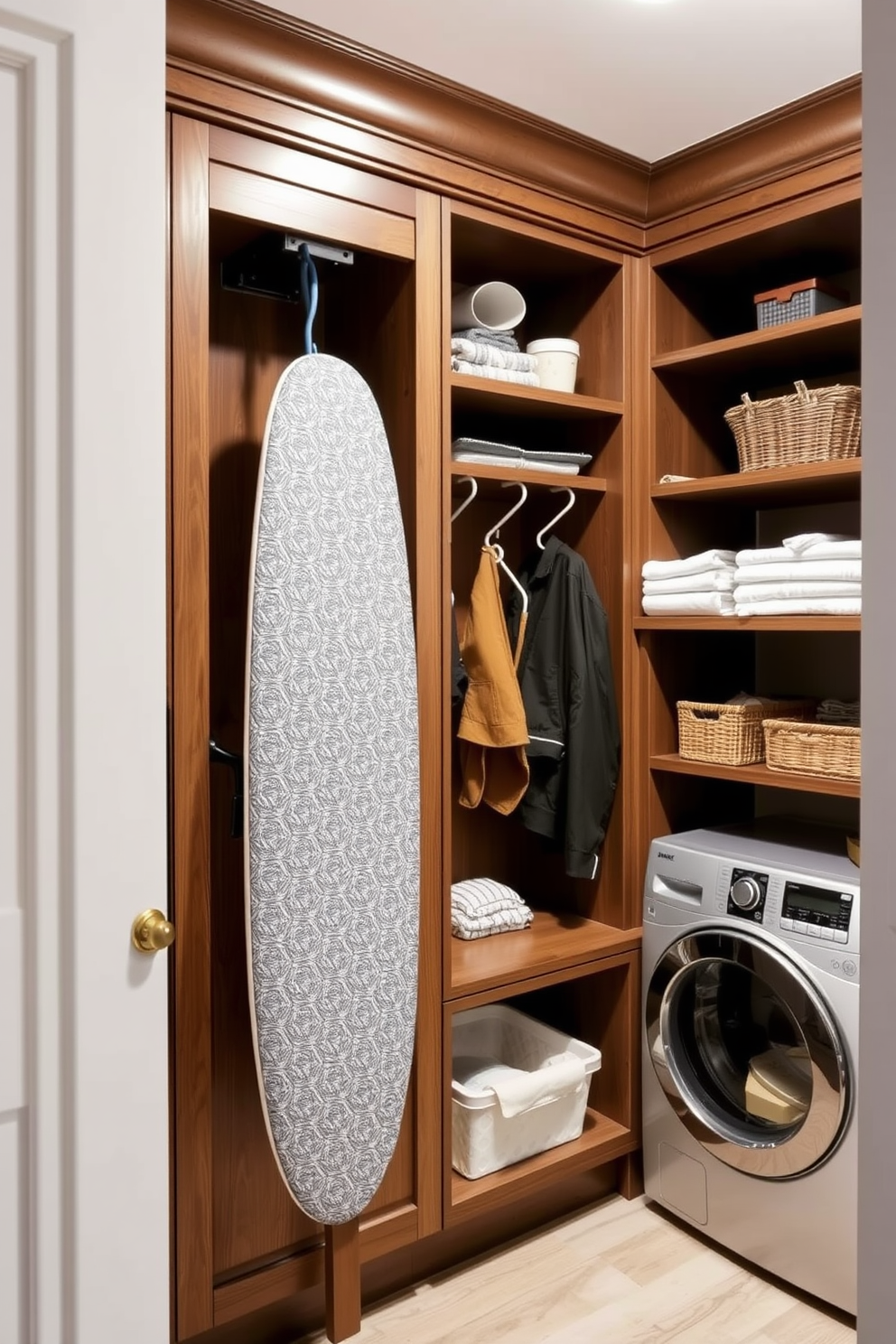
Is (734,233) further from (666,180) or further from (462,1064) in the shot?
(462,1064)

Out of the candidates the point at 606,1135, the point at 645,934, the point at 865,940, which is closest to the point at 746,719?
the point at 645,934

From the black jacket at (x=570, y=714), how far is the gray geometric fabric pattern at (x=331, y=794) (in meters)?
0.59

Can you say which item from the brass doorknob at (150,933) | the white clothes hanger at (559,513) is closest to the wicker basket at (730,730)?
the white clothes hanger at (559,513)

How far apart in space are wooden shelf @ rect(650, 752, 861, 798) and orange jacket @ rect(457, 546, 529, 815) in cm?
37

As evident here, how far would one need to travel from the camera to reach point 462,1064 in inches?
101

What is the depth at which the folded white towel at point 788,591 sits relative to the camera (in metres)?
2.10

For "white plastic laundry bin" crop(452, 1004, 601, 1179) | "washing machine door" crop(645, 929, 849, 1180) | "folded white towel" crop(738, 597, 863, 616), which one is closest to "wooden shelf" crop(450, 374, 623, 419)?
"folded white towel" crop(738, 597, 863, 616)

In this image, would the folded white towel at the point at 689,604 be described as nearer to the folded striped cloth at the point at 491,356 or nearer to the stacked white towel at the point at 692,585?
the stacked white towel at the point at 692,585

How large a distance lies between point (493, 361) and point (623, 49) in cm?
66

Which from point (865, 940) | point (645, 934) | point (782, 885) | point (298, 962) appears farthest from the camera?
point (645, 934)

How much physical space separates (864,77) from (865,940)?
304 millimetres

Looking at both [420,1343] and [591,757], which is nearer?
[420,1343]

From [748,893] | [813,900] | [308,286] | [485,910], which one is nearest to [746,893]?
[748,893]

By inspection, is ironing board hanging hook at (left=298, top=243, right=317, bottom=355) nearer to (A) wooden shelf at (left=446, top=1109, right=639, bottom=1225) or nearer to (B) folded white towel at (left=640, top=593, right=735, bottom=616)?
(B) folded white towel at (left=640, top=593, right=735, bottom=616)
